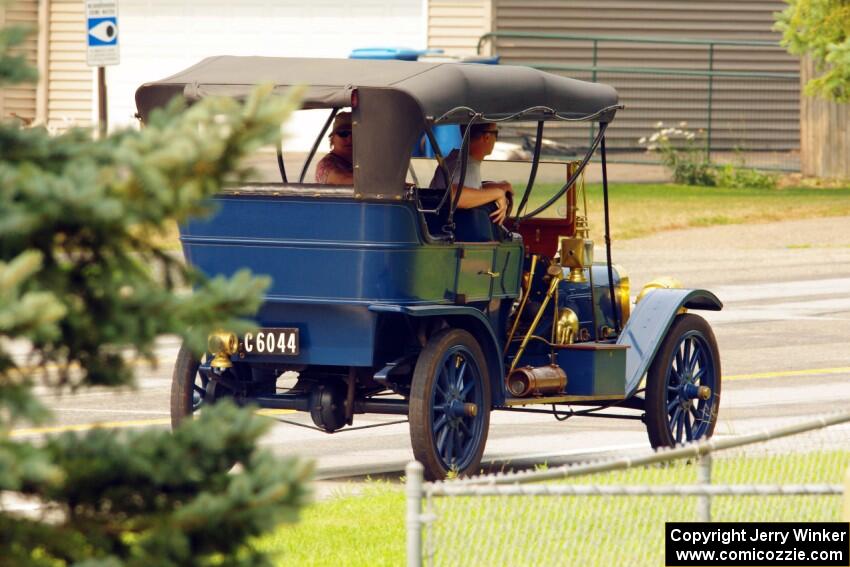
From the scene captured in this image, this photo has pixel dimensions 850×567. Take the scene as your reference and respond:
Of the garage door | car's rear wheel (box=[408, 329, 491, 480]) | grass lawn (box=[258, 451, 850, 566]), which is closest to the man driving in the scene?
car's rear wheel (box=[408, 329, 491, 480])

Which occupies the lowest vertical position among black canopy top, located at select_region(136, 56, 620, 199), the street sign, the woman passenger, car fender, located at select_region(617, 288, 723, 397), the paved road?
the paved road

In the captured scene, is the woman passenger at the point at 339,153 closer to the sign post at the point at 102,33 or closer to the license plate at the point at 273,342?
the license plate at the point at 273,342

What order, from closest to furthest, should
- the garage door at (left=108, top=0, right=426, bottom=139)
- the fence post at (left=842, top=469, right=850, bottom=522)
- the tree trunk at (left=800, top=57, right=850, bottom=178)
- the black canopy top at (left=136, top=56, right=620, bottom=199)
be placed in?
the fence post at (left=842, top=469, right=850, bottom=522) → the black canopy top at (left=136, top=56, right=620, bottom=199) → the tree trunk at (left=800, top=57, right=850, bottom=178) → the garage door at (left=108, top=0, right=426, bottom=139)

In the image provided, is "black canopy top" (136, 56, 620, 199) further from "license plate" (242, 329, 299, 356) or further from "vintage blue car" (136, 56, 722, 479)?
"license plate" (242, 329, 299, 356)

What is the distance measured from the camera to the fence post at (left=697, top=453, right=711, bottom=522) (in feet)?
19.2

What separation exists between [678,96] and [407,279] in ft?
87.0

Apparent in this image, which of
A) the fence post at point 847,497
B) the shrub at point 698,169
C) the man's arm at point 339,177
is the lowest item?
the shrub at point 698,169

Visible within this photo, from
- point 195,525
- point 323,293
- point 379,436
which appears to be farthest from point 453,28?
point 195,525

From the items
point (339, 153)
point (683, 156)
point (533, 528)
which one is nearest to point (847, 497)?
point (533, 528)

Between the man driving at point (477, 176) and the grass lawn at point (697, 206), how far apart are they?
14.4m

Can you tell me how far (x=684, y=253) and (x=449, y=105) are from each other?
14.6 metres

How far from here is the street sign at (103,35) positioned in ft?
61.6

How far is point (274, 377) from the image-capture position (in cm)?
921

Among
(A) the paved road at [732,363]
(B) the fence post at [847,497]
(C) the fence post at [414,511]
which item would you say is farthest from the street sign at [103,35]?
(B) the fence post at [847,497]
